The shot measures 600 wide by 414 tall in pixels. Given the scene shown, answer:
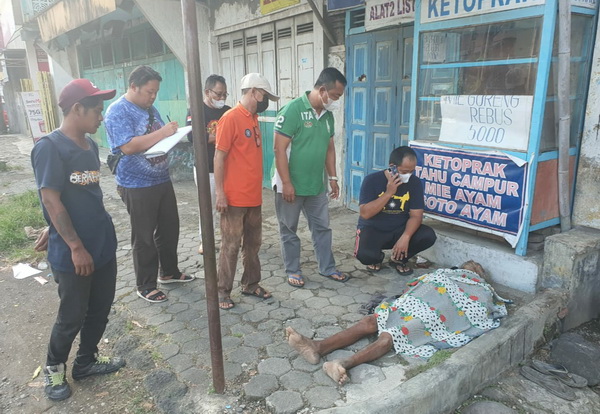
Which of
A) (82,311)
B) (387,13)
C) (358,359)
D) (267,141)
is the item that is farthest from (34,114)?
Answer: (358,359)

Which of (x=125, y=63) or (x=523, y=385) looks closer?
(x=523, y=385)

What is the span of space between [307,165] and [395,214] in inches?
36.3

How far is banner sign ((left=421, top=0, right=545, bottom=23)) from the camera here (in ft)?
10.7

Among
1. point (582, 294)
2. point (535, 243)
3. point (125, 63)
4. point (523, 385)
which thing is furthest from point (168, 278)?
point (125, 63)

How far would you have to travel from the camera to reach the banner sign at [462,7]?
3.27 metres

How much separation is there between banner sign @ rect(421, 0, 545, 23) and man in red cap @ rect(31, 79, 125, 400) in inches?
109

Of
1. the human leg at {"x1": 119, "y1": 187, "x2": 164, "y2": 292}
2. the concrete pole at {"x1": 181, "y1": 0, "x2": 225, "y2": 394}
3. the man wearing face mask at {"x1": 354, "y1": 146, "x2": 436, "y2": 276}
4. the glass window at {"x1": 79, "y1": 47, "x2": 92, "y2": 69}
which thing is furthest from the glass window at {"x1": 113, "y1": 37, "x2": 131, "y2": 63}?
Answer: the concrete pole at {"x1": 181, "y1": 0, "x2": 225, "y2": 394}

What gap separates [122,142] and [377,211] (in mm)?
2102

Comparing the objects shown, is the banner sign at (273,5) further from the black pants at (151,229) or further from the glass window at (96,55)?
the glass window at (96,55)

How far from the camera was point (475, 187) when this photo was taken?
3740mm

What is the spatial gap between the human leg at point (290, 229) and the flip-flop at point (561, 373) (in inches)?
73.1

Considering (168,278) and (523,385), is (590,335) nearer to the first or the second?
(523,385)

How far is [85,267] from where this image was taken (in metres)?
2.49

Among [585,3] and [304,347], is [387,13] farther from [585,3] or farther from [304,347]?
[304,347]
